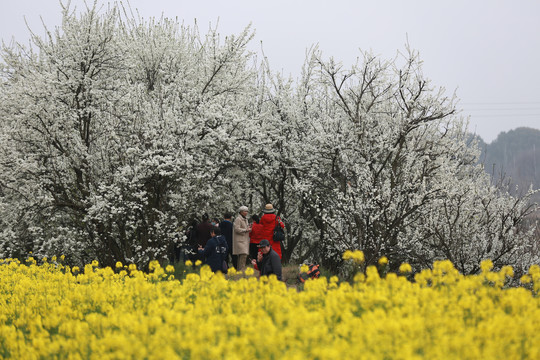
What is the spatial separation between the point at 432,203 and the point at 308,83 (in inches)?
280

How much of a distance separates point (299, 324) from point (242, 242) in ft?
26.6

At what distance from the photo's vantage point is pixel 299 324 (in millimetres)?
4434

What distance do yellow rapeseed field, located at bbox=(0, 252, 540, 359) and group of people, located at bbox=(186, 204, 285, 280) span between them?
1937 millimetres

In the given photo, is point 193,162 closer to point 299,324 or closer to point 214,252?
point 214,252

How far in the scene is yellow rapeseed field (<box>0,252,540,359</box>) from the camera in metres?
4.01

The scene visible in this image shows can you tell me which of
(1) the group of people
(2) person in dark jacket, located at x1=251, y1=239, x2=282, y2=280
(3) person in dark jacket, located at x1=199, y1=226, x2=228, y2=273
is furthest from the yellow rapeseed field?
(3) person in dark jacket, located at x1=199, y1=226, x2=228, y2=273

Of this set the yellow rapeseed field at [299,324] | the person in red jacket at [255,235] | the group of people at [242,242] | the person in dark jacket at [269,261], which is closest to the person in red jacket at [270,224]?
the group of people at [242,242]

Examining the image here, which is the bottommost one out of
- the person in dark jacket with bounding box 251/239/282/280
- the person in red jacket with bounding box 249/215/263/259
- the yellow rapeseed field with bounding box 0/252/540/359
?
the yellow rapeseed field with bounding box 0/252/540/359

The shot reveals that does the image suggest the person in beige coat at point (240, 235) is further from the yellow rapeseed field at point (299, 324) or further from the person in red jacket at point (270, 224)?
the yellow rapeseed field at point (299, 324)

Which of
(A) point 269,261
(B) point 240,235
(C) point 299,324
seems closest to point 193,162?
(B) point 240,235

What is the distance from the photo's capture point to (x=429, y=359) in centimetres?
377

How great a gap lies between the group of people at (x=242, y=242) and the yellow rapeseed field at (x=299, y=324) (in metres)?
1.94

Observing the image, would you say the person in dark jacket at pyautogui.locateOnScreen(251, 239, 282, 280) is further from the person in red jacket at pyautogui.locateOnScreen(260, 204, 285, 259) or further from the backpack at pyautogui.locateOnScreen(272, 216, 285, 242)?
the person in red jacket at pyautogui.locateOnScreen(260, 204, 285, 259)

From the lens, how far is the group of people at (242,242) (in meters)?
9.06
